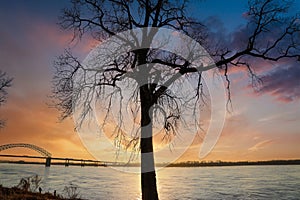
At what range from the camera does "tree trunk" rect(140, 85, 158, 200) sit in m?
11.8

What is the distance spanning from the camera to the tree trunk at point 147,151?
11.8m

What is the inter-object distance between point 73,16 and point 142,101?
185 inches

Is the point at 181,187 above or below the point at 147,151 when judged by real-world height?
below

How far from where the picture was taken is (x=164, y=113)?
12375 mm

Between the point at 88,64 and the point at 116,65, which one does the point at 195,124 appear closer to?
the point at 116,65

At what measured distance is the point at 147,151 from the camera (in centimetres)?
1198

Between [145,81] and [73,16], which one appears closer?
[145,81]

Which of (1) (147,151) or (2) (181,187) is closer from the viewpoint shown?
(1) (147,151)

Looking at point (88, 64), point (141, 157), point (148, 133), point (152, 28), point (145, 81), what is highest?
point (152, 28)

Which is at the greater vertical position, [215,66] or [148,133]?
[215,66]

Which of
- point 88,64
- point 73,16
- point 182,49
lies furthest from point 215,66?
point 73,16

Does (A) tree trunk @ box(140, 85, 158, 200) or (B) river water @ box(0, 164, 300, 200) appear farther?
(B) river water @ box(0, 164, 300, 200)

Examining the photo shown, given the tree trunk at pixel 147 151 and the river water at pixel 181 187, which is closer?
the tree trunk at pixel 147 151

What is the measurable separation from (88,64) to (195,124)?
4826 millimetres
